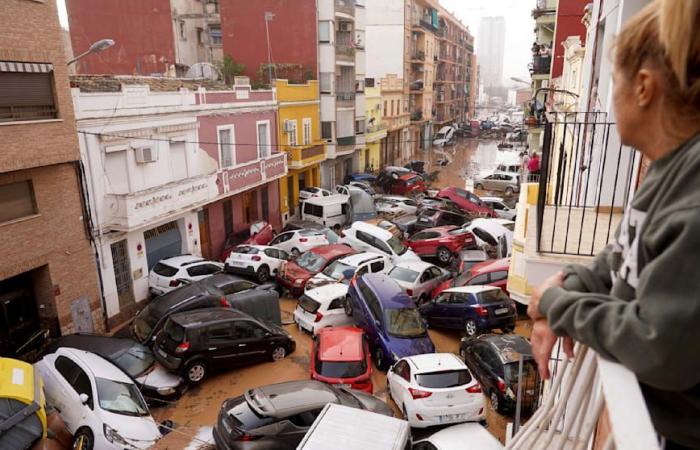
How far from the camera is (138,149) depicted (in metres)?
15.6

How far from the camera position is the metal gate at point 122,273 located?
14898mm

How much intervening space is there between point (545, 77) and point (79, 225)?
2733 centimetres

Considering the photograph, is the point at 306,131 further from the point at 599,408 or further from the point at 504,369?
the point at 599,408

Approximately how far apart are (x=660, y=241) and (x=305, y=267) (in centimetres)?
→ 1546

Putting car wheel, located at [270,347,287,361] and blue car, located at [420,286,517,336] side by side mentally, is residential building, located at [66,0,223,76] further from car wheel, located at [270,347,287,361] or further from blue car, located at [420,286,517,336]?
blue car, located at [420,286,517,336]

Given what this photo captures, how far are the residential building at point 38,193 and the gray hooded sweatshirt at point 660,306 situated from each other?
1278cm

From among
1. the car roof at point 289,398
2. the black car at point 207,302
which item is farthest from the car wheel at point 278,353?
the car roof at point 289,398

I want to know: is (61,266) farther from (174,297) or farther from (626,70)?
(626,70)

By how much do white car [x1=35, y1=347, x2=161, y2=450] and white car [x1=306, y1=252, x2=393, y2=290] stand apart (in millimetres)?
6741

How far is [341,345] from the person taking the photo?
420 inches

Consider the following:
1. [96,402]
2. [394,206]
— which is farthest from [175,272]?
[394,206]

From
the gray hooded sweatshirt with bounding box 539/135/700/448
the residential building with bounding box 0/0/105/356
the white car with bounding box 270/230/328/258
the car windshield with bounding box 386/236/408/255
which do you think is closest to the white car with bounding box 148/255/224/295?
the residential building with bounding box 0/0/105/356

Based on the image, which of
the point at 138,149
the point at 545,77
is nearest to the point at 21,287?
the point at 138,149

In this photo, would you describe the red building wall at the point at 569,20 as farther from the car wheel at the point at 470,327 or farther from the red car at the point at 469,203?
the car wheel at the point at 470,327
